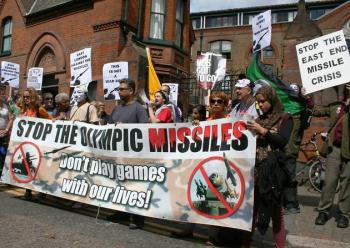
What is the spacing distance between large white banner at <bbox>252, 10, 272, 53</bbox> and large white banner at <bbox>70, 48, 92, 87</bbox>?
12.6 feet

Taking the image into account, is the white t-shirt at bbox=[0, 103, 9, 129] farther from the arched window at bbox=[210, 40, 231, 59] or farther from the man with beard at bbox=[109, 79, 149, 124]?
the arched window at bbox=[210, 40, 231, 59]

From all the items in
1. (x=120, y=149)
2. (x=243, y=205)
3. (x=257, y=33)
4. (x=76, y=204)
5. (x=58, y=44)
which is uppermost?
(x=58, y=44)

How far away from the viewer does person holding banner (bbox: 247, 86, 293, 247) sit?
4426 millimetres

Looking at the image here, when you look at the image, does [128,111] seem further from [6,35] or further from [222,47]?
[222,47]

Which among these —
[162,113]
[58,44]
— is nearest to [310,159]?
[162,113]

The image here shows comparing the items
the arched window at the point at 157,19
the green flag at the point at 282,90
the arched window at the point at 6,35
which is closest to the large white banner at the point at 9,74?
the arched window at the point at 157,19

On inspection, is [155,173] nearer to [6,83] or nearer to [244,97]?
[244,97]

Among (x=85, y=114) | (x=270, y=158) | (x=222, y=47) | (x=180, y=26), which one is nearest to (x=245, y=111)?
(x=270, y=158)

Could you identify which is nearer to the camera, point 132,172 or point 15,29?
point 132,172

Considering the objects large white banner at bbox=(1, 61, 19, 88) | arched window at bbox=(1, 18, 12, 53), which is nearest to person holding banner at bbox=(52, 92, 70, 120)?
large white banner at bbox=(1, 61, 19, 88)

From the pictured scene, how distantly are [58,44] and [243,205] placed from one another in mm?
14160

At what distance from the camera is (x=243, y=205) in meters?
4.73

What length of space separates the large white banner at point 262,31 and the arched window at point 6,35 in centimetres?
1425

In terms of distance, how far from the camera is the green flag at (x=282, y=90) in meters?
6.96
